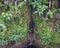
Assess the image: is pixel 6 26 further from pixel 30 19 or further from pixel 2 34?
pixel 30 19

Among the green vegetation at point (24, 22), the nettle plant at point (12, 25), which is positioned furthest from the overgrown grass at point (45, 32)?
the nettle plant at point (12, 25)

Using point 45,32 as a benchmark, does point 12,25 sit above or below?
above

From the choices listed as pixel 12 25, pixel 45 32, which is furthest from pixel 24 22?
pixel 45 32

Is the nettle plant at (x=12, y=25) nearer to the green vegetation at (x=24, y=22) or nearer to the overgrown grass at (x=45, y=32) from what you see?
the green vegetation at (x=24, y=22)

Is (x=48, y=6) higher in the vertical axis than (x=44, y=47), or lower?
higher

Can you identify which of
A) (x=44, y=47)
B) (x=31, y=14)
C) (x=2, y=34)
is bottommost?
(x=44, y=47)

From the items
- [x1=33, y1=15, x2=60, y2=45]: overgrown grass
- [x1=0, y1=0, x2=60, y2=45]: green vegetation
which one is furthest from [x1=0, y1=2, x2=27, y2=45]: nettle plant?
[x1=33, y1=15, x2=60, y2=45]: overgrown grass

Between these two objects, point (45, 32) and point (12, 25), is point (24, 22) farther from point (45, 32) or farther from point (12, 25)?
point (45, 32)

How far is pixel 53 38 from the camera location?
384cm

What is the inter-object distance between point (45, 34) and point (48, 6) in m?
0.60

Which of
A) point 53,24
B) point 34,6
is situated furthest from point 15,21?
point 53,24

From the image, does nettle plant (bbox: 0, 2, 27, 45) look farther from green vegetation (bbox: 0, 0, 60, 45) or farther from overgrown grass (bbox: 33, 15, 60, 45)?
overgrown grass (bbox: 33, 15, 60, 45)

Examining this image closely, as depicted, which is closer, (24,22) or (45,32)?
(45,32)

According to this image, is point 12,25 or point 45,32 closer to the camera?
point 45,32
